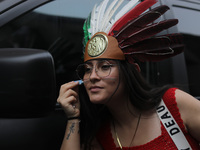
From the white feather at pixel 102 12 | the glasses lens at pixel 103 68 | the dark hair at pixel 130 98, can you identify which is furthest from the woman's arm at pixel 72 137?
the white feather at pixel 102 12

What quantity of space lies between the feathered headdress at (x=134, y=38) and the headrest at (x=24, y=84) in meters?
0.51

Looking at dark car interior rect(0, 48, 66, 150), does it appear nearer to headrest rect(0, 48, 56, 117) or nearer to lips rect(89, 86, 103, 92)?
headrest rect(0, 48, 56, 117)

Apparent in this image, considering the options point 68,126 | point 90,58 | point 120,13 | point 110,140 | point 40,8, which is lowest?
point 110,140

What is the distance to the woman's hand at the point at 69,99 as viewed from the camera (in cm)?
164

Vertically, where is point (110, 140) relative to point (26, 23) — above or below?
below

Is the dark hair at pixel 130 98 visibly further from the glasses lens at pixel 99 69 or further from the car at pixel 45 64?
the car at pixel 45 64

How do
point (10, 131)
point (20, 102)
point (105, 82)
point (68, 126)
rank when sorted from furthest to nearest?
point (68, 126) < point (105, 82) < point (10, 131) < point (20, 102)

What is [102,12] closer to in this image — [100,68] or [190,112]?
[100,68]

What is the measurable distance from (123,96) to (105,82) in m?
0.24

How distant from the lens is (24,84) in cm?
111

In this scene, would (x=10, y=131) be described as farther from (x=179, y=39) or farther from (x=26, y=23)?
(x=179, y=39)

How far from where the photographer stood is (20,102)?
111cm

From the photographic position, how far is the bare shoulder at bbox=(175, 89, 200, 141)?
153 cm

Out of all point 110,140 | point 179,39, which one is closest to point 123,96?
point 110,140
